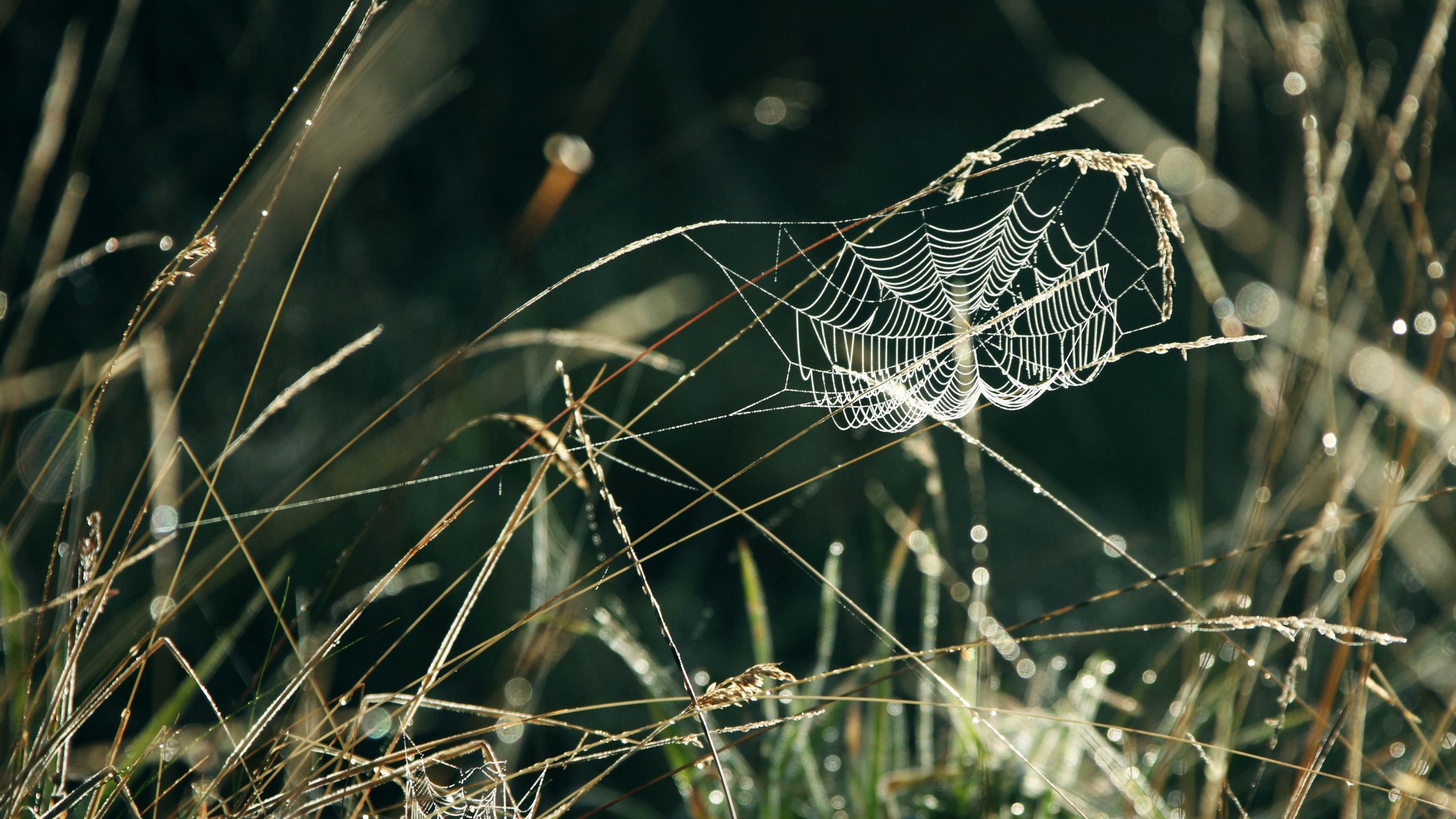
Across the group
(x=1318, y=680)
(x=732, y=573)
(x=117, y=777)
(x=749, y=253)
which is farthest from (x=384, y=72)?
(x=1318, y=680)

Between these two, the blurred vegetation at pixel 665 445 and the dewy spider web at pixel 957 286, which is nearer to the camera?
the dewy spider web at pixel 957 286

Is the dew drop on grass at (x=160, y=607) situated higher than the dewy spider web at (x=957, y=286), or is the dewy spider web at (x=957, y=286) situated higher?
the dewy spider web at (x=957, y=286)

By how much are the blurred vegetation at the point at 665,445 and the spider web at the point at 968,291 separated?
8cm

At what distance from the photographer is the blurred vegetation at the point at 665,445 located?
0.80 m

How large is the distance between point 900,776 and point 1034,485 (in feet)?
1.45

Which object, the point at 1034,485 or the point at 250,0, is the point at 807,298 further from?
the point at 250,0

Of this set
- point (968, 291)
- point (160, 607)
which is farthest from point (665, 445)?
point (160, 607)

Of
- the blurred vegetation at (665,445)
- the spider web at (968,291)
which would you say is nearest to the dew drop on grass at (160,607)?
the blurred vegetation at (665,445)

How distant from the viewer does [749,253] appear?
2596 mm

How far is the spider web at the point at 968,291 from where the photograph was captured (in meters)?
0.71

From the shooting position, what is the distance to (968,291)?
1188 mm

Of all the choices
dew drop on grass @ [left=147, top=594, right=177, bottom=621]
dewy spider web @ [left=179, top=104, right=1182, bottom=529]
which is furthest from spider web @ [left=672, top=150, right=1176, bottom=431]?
dew drop on grass @ [left=147, top=594, right=177, bottom=621]

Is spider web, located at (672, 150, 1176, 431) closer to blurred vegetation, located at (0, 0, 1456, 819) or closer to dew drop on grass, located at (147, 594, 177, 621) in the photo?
blurred vegetation, located at (0, 0, 1456, 819)

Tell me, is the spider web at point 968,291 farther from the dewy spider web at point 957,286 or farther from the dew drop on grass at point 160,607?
the dew drop on grass at point 160,607
